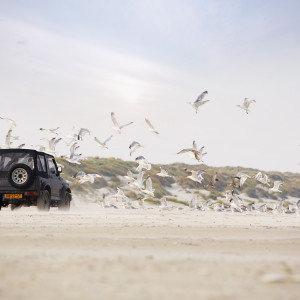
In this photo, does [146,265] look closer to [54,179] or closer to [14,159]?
[14,159]

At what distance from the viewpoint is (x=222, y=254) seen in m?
9.48

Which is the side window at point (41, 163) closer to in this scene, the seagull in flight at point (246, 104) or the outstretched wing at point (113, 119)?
the outstretched wing at point (113, 119)

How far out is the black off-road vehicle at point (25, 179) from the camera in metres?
19.3

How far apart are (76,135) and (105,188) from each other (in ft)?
38.7

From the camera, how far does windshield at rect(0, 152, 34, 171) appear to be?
1975cm

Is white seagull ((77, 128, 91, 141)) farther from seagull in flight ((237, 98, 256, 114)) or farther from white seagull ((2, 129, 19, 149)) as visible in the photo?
seagull in flight ((237, 98, 256, 114))

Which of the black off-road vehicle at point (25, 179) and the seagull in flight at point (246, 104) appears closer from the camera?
the black off-road vehicle at point (25, 179)

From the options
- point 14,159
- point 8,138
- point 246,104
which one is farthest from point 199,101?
point 8,138

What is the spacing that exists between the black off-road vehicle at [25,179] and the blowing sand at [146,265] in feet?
18.1

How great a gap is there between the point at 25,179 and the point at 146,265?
12.0 metres

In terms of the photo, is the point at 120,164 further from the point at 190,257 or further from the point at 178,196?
the point at 190,257

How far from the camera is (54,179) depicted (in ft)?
70.2

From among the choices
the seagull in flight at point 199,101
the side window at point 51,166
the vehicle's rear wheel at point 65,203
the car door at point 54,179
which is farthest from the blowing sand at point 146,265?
the seagull in flight at point 199,101

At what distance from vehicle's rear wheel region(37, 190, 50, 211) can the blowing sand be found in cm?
566
